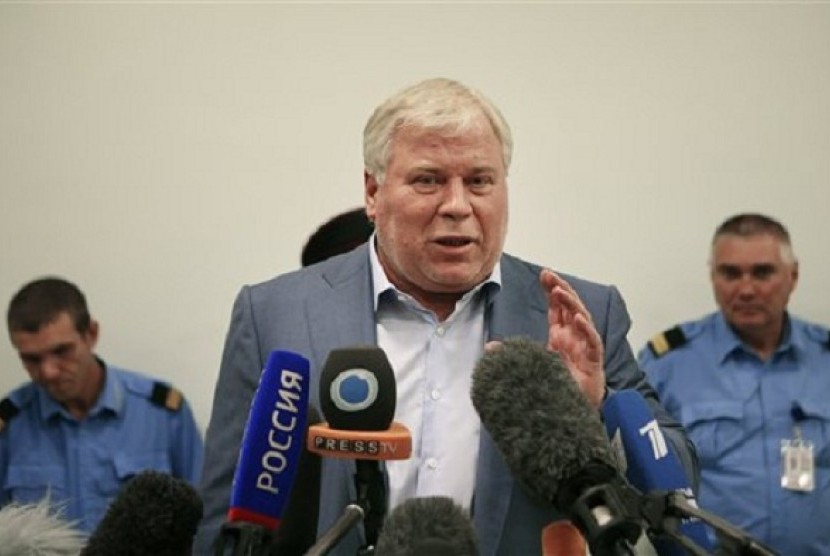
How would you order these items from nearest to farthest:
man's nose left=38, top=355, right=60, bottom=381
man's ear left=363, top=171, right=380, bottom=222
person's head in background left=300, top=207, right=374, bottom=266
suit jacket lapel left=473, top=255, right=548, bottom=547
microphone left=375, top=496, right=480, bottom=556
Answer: microphone left=375, top=496, right=480, bottom=556 → suit jacket lapel left=473, top=255, right=548, bottom=547 → man's ear left=363, top=171, right=380, bottom=222 → person's head in background left=300, top=207, right=374, bottom=266 → man's nose left=38, top=355, right=60, bottom=381

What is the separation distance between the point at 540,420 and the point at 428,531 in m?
0.18

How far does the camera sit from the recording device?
90 cm

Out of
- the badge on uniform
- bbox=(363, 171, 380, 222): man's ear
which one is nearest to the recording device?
bbox=(363, 171, 380, 222): man's ear

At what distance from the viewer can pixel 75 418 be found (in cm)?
370

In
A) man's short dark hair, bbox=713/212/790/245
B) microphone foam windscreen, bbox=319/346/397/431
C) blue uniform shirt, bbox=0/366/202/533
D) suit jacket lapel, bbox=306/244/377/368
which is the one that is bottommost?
blue uniform shirt, bbox=0/366/202/533

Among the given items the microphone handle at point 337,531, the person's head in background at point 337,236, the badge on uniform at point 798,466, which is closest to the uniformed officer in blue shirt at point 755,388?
the badge on uniform at point 798,466

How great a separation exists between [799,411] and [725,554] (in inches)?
109

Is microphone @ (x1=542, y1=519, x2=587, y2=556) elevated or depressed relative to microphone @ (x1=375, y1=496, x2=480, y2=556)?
depressed

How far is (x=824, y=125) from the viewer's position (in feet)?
12.1

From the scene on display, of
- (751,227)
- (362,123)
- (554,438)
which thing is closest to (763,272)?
(751,227)

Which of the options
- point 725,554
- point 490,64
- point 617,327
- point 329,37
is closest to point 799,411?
point 490,64

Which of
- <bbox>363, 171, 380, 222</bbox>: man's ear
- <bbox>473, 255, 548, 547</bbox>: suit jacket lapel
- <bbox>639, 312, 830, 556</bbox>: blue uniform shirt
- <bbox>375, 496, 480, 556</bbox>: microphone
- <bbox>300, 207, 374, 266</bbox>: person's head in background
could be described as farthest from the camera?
<bbox>639, 312, 830, 556</bbox>: blue uniform shirt

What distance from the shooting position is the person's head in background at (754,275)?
3613 millimetres

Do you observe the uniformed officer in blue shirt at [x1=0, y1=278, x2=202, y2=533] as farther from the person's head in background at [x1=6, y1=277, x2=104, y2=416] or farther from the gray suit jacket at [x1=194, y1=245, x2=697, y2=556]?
the gray suit jacket at [x1=194, y1=245, x2=697, y2=556]
